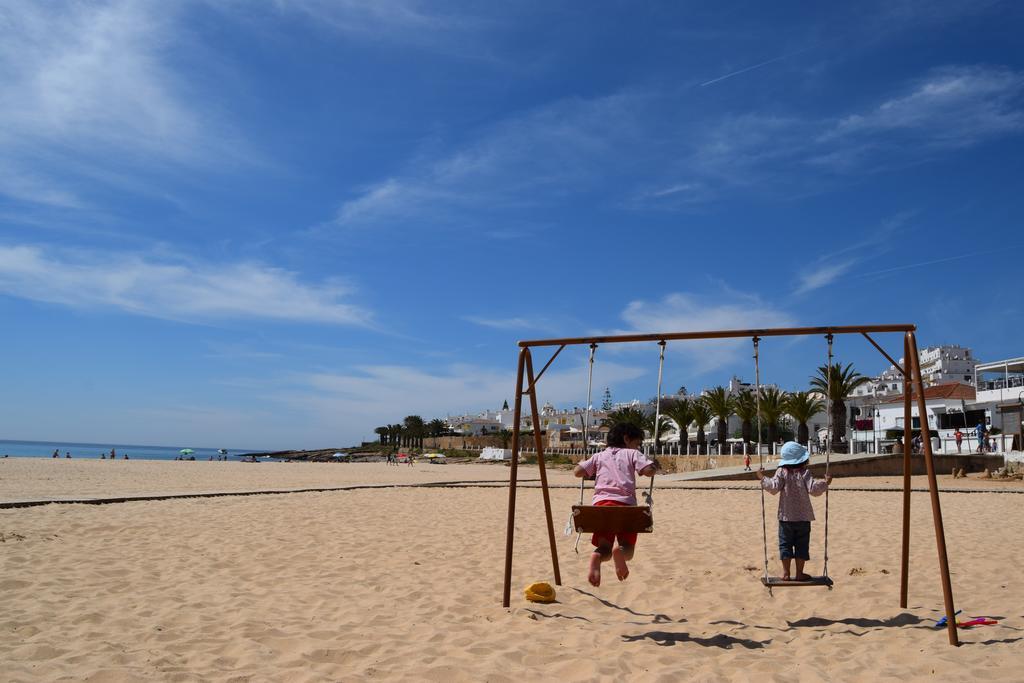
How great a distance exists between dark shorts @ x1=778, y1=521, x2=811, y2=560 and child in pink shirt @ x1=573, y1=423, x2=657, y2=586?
1.61 metres

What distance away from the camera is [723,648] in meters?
5.92

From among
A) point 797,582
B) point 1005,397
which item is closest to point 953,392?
point 1005,397

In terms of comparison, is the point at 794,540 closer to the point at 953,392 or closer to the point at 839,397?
the point at 839,397

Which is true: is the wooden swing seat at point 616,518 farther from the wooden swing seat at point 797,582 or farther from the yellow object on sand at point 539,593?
the yellow object on sand at point 539,593

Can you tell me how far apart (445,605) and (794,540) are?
3.51m

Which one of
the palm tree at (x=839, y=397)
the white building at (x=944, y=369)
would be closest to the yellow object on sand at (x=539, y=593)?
the palm tree at (x=839, y=397)

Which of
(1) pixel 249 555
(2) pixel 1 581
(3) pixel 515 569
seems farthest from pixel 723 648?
(2) pixel 1 581

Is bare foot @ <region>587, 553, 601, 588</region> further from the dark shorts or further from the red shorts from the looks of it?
the dark shorts

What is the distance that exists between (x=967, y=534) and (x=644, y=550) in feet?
18.3

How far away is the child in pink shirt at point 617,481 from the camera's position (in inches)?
254

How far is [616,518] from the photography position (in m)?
6.24

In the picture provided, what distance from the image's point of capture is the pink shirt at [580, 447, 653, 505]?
21.7ft

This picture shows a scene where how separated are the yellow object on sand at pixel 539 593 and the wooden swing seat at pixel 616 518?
4.59ft

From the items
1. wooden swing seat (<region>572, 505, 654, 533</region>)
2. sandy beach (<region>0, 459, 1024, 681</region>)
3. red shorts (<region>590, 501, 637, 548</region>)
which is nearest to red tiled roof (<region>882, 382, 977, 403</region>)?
sandy beach (<region>0, 459, 1024, 681</region>)
